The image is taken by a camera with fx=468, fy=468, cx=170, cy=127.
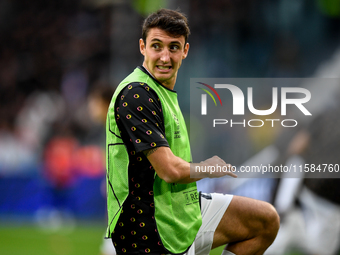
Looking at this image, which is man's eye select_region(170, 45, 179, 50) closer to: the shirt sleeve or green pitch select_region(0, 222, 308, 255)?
the shirt sleeve

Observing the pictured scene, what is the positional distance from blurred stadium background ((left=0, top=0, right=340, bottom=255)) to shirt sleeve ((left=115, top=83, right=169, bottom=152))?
250 centimetres

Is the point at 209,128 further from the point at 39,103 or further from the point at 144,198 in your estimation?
the point at 144,198

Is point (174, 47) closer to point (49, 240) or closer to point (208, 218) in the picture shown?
point (208, 218)

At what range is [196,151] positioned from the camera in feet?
31.1

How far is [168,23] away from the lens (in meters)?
2.92

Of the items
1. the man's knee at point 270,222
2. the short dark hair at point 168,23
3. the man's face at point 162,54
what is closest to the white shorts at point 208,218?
the man's knee at point 270,222

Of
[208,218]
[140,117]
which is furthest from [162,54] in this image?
[208,218]

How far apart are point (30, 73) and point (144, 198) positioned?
12219 millimetres

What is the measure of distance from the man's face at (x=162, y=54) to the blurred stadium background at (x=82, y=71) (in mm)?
2313

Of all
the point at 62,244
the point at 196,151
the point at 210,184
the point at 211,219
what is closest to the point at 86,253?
the point at 62,244

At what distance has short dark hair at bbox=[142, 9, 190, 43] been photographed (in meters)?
2.93

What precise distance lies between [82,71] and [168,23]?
1097 cm

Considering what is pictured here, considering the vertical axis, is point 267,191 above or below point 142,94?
below

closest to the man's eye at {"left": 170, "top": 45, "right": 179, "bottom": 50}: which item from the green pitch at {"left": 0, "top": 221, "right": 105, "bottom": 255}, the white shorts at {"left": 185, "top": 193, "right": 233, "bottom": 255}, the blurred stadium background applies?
the white shorts at {"left": 185, "top": 193, "right": 233, "bottom": 255}
